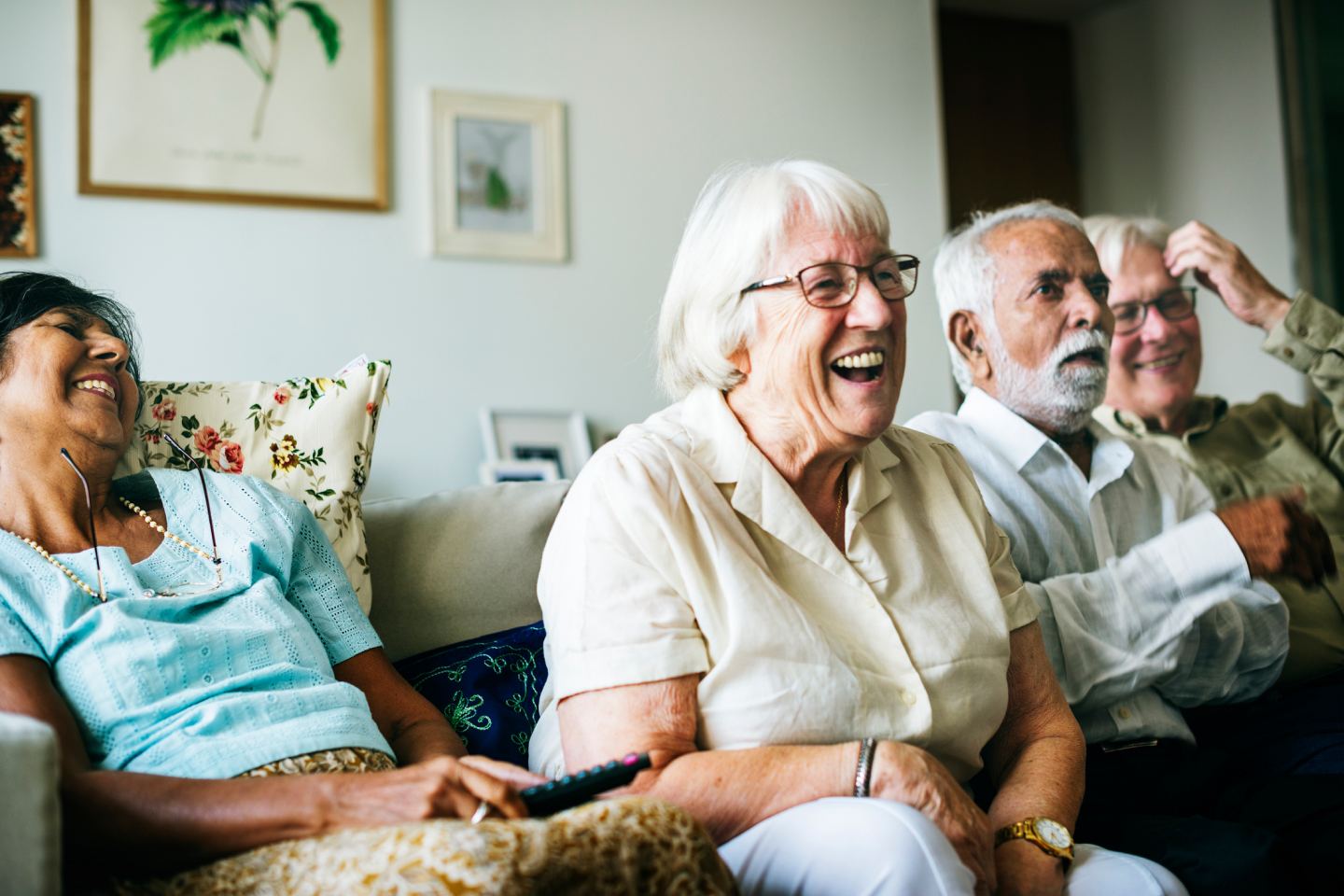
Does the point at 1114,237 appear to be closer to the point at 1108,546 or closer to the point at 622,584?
the point at 1108,546

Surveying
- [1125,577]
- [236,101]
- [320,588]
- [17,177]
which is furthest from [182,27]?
[1125,577]

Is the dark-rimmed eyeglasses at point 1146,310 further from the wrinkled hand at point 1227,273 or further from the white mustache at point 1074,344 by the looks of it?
the white mustache at point 1074,344

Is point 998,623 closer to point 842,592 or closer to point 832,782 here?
point 842,592

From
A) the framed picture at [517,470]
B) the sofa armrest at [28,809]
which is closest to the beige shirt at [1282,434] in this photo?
the framed picture at [517,470]

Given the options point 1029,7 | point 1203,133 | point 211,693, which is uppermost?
point 1029,7

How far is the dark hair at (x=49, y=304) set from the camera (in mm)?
1408

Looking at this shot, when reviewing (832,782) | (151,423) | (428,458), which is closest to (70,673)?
(151,423)

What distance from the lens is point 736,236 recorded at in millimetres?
1496

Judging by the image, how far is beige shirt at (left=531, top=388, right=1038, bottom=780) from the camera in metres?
1.26

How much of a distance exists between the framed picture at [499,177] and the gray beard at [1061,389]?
204 cm

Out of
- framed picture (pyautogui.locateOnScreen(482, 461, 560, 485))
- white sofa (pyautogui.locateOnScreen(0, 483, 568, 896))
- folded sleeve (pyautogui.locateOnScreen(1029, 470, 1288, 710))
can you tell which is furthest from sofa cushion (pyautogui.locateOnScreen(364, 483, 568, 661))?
framed picture (pyautogui.locateOnScreen(482, 461, 560, 485))

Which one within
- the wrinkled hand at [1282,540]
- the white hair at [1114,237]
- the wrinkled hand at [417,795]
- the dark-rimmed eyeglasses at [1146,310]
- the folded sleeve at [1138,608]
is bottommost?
the wrinkled hand at [417,795]

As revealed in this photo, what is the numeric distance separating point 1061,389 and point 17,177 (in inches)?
109

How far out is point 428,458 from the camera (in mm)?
3518
